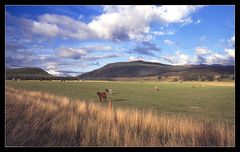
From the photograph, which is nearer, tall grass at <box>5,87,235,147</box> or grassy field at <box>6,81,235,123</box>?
tall grass at <box>5,87,235,147</box>

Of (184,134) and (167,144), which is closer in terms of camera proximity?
(167,144)

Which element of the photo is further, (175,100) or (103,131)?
(175,100)

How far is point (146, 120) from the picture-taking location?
1125 centimetres

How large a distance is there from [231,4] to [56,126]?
22.3ft

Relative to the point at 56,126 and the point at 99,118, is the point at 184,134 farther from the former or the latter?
the point at 56,126

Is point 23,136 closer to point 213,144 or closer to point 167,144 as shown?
point 167,144

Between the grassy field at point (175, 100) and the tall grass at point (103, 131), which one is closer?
the tall grass at point (103, 131)

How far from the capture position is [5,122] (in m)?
9.90
